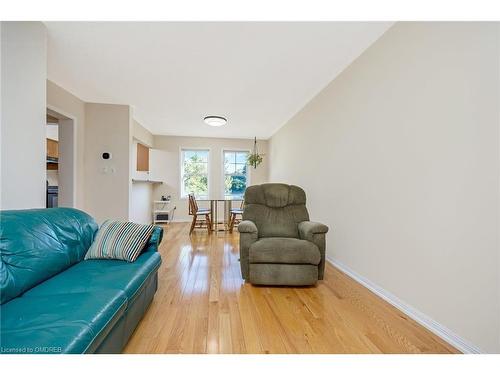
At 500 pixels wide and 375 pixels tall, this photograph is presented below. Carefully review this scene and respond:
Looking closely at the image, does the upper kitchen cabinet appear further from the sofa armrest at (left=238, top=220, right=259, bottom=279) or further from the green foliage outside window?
the sofa armrest at (left=238, top=220, right=259, bottom=279)

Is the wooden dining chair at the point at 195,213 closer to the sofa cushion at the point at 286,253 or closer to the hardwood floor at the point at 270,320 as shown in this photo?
the hardwood floor at the point at 270,320

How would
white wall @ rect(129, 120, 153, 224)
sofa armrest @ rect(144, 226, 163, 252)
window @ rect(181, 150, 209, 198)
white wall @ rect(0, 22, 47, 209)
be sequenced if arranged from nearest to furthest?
1. white wall @ rect(0, 22, 47, 209)
2. sofa armrest @ rect(144, 226, 163, 252)
3. white wall @ rect(129, 120, 153, 224)
4. window @ rect(181, 150, 209, 198)

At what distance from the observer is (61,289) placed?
1283 millimetres

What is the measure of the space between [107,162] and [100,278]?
3.10 m

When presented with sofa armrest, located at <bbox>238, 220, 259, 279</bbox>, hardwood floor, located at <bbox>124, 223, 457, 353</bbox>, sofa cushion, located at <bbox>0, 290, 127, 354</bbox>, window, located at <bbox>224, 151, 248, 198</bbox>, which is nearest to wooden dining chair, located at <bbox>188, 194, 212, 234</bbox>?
window, located at <bbox>224, 151, 248, 198</bbox>

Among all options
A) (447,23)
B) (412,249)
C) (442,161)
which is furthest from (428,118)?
(412,249)

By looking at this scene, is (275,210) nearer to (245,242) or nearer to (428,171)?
(245,242)

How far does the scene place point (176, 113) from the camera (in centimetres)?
452

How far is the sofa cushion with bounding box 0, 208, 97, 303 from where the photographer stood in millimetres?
1227

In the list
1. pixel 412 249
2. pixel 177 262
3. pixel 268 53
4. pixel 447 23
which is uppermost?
pixel 268 53

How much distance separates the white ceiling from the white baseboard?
2.38m
